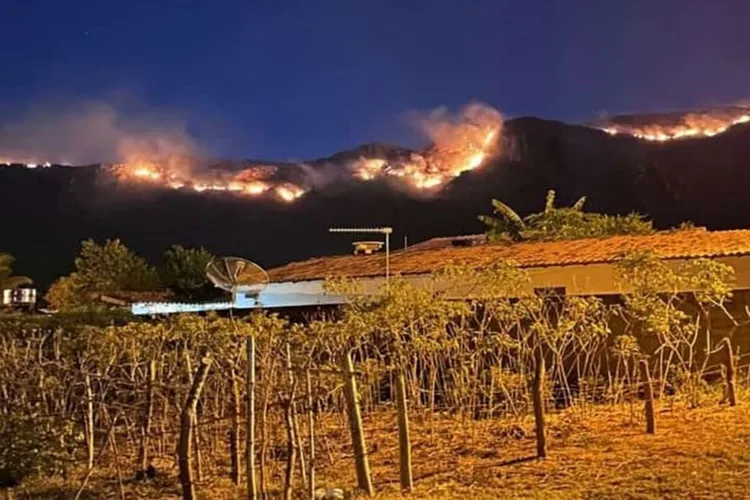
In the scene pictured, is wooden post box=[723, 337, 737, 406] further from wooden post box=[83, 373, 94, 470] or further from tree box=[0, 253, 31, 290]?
tree box=[0, 253, 31, 290]

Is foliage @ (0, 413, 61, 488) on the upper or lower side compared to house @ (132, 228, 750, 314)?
lower

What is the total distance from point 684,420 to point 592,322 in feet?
4.08

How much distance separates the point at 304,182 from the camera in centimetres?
3509

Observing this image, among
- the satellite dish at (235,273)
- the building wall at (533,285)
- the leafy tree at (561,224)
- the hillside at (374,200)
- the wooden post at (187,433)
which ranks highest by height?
the hillside at (374,200)

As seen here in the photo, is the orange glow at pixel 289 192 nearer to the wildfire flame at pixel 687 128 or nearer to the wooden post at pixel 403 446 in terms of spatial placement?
the wildfire flame at pixel 687 128

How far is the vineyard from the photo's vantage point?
588 cm

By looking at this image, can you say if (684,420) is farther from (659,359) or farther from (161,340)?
(161,340)

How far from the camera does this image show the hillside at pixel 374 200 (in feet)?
79.9

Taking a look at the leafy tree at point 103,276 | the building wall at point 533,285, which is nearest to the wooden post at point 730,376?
the building wall at point 533,285

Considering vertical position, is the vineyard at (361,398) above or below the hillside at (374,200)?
below

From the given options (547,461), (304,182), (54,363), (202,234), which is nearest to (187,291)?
(202,234)

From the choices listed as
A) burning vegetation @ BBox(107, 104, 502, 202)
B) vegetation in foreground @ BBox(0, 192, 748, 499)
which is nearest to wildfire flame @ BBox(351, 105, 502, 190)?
burning vegetation @ BBox(107, 104, 502, 202)

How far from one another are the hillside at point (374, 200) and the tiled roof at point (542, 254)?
33.1 ft

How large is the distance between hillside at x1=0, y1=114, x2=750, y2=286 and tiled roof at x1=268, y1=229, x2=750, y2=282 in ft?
33.1
